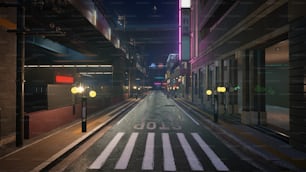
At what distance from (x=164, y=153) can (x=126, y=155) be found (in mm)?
1427

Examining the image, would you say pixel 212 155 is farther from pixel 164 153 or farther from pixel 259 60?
pixel 259 60

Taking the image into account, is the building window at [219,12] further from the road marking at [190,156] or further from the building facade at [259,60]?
the road marking at [190,156]

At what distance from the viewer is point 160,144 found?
1186cm

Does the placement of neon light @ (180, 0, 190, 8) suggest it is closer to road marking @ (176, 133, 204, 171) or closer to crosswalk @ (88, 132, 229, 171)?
crosswalk @ (88, 132, 229, 171)

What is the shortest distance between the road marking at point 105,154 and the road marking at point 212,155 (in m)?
3.68

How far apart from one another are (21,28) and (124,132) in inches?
301

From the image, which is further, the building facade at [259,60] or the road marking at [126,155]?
the building facade at [259,60]

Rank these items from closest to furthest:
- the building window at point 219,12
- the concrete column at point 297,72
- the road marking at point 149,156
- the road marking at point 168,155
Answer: the road marking at point 168,155
the road marking at point 149,156
the concrete column at point 297,72
the building window at point 219,12

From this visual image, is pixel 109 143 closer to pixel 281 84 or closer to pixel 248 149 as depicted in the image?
pixel 248 149

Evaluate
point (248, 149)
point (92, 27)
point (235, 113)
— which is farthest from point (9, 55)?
point (235, 113)

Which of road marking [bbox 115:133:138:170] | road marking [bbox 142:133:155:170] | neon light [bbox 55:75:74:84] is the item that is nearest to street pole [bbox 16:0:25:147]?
road marking [bbox 115:133:138:170]

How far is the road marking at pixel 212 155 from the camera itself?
8.37 meters

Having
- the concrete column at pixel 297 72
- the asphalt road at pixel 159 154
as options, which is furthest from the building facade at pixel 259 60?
the asphalt road at pixel 159 154

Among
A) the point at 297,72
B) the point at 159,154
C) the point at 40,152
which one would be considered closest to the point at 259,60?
the point at 297,72
